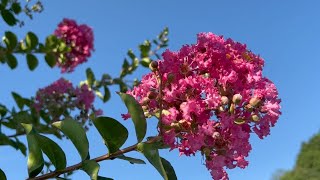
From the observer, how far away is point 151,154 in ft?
4.21

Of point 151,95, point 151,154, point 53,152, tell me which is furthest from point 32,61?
point 151,154

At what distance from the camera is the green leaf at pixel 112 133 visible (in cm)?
138

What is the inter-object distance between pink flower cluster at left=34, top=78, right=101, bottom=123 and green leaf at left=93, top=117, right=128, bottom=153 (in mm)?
2260

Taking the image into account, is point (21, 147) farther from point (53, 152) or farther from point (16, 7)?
point (53, 152)

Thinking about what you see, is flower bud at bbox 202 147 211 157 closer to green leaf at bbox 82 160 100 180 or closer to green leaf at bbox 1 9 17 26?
green leaf at bbox 82 160 100 180

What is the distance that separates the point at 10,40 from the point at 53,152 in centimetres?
225

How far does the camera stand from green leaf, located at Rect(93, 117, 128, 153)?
1.38m

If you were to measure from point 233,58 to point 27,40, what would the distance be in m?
2.56

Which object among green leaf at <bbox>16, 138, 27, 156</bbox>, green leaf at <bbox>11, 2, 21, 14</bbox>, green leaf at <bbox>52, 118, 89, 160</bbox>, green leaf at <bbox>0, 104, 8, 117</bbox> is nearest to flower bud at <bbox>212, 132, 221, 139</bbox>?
green leaf at <bbox>52, 118, 89, 160</bbox>

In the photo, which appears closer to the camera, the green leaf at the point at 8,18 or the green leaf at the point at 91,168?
the green leaf at the point at 91,168

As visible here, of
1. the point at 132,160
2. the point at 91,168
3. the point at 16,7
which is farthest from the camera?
the point at 16,7

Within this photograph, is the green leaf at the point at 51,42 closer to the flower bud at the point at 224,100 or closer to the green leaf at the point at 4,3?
the green leaf at the point at 4,3

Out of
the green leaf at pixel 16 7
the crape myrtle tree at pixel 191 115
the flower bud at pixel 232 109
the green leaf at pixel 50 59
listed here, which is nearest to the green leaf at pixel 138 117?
the crape myrtle tree at pixel 191 115

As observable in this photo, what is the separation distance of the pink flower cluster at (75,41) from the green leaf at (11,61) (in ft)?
2.05
